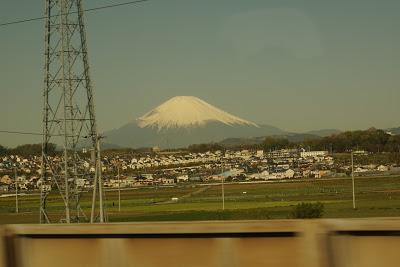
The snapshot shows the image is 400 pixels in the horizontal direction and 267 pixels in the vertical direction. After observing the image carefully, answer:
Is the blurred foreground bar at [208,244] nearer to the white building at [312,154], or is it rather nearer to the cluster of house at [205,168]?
the cluster of house at [205,168]

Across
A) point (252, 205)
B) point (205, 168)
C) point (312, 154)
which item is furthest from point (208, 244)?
point (312, 154)

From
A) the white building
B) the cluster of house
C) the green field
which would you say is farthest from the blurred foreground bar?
the white building

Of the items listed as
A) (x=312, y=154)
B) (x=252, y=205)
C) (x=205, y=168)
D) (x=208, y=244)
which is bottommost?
(x=252, y=205)

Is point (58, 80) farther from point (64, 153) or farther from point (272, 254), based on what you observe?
point (272, 254)

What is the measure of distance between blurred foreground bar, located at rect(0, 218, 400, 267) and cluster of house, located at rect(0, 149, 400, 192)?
77122mm

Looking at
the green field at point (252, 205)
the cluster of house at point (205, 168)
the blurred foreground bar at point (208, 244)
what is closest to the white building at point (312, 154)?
the cluster of house at point (205, 168)

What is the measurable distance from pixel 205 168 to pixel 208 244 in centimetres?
15662

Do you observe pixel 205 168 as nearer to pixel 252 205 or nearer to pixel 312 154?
pixel 312 154

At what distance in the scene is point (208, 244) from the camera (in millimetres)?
5574

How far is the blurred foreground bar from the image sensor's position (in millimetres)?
5047

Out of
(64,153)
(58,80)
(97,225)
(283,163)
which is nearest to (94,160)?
(64,153)

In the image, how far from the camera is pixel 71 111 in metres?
30.4

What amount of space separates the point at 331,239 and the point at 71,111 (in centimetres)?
2633

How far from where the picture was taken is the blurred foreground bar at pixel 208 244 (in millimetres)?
5047
